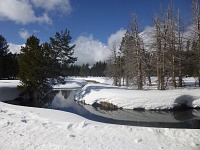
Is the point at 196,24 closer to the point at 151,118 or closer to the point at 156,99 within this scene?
the point at 156,99

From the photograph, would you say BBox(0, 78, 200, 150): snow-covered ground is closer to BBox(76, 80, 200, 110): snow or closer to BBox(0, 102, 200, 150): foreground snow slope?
BBox(0, 102, 200, 150): foreground snow slope

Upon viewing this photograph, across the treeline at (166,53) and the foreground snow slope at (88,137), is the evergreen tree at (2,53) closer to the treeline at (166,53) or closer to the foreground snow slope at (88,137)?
the treeline at (166,53)

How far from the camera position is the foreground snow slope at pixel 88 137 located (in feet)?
26.5

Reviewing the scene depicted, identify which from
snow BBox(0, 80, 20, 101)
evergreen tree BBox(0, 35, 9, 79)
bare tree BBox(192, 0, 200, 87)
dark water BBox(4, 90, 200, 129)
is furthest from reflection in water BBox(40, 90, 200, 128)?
evergreen tree BBox(0, 35, 9, 79)

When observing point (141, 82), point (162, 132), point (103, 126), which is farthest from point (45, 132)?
point (141, 82)

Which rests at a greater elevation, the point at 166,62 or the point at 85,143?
the point at 166,62

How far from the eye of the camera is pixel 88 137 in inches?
349

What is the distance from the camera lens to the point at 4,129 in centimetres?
970

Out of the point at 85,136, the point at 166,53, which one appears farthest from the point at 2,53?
the point at 85,136

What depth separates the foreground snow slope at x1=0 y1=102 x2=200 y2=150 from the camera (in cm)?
809

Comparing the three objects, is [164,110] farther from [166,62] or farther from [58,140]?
[58,140]

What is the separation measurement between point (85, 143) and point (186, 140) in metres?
3.71

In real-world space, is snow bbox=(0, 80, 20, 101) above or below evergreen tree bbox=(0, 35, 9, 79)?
below

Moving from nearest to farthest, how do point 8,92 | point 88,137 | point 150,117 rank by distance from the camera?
point 88,137
point 150,117
point 8,92
